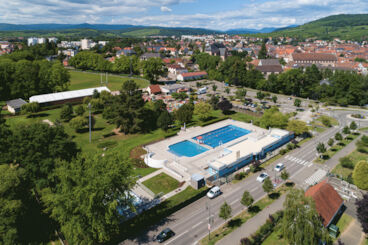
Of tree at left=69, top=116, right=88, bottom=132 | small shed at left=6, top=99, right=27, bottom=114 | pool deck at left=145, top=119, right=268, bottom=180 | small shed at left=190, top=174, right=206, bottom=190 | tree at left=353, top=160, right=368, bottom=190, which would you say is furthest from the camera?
small shed at left=6, top=99, right=27, bottom=114

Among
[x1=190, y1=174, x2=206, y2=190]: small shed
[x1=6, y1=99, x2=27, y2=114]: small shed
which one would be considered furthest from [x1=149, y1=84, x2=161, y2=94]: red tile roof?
[x1=190, y1=174, x2=206, y2=190]: small shed

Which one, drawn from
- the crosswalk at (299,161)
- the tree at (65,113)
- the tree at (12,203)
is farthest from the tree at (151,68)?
the tree at (12,203)

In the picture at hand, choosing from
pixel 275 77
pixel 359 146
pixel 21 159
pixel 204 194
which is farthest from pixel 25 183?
pixel 275 77

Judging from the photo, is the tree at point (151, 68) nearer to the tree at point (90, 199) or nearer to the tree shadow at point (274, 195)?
the tree shadow at point (274, 195)

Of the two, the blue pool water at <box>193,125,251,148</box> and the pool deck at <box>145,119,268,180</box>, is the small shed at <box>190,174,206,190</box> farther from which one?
the blue pool water at <box>193,125,251,148</box>

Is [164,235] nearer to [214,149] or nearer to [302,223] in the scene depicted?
[302,223]

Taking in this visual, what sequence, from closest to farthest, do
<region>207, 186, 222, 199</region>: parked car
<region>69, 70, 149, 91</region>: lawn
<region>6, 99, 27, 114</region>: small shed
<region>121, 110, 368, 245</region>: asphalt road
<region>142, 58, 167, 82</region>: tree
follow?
<region>121, 110, 368, 245</region>: asphalt road, <region>207, 186, 222, 199</region>: parked car, <region>6, 99, 27, 114</region>: small shed, <region>69, 70, 149, 91</region>: lawn, <region>142, 58, 167, 82</region>: tree

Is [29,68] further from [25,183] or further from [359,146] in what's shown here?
[359,146]
